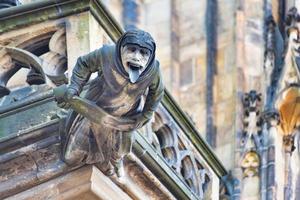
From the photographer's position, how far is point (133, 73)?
→ 802 centimetres

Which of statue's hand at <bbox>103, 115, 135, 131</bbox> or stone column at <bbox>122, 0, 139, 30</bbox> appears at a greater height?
stone column at <bbox>122, 0, 139, 30</bbox>

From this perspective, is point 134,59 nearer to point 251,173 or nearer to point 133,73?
point 133,73

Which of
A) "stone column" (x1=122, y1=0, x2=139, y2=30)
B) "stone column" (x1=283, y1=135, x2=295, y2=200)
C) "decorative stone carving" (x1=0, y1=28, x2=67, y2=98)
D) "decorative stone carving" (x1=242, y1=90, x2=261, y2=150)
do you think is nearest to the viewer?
"decorative stone carving" (x1=0, y1=28, x2=67, y2=98)

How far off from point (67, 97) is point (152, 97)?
395 millimetres

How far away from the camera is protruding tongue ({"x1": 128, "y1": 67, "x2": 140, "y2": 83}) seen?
8.01m

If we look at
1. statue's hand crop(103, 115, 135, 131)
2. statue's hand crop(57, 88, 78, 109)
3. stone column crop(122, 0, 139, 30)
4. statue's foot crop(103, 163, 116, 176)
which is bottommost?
statue's foot crop(103, 163, 116, 176)

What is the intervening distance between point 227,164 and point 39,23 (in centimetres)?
453

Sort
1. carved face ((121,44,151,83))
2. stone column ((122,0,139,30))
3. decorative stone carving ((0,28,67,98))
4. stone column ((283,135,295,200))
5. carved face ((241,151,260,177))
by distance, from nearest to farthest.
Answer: carved face ((121,44,151,83)), decorative stone carving ((0,28,67,98)), carved face ((241,151,260,177)), stone column ((283,135,295,200)), stone column ((122,0,139,30))

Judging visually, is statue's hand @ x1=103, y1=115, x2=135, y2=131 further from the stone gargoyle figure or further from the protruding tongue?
the protruding tongue

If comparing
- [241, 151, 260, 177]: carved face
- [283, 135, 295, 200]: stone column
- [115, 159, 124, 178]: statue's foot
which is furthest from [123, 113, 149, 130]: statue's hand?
[283, 135, 295, 200]: stone column

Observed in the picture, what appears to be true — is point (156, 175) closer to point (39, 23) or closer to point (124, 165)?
point (124, 165)

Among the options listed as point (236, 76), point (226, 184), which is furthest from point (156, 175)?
point (236, 76)

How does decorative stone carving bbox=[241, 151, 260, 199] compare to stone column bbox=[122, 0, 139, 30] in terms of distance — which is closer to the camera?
decorative stone carving bbox=[241, 151, 260, 199]

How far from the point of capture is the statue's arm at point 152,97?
8102 millimetres
